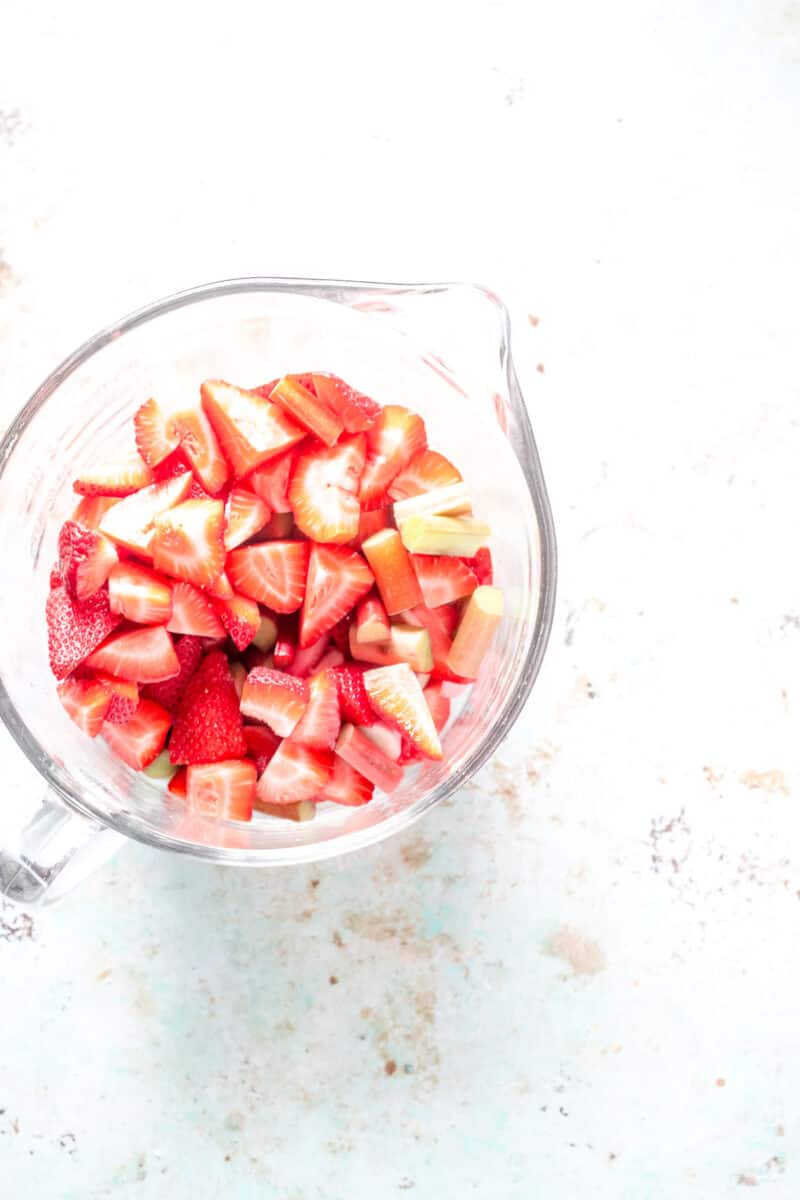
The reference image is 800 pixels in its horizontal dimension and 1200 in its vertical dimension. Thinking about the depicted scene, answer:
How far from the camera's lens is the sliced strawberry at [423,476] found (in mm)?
911

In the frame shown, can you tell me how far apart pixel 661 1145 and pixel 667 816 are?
0.36 m

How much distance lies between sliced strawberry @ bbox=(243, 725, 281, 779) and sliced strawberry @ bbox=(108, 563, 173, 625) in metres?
0.12

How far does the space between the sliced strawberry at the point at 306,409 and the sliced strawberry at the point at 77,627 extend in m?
0.21

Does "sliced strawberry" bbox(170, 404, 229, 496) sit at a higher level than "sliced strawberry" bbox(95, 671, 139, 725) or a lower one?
higher

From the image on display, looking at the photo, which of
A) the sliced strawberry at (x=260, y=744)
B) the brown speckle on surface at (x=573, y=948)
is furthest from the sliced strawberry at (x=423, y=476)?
the brown speckle on surface at (x=573, y=948)

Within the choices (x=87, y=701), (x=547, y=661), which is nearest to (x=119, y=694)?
(x=87, y=701)

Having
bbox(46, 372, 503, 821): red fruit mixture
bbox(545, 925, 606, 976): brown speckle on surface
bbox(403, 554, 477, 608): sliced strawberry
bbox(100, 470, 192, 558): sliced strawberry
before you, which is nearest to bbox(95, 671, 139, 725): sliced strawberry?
bbox(46, 372, 503, 821): red fruit mixture

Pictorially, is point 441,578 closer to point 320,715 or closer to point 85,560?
point 320,715

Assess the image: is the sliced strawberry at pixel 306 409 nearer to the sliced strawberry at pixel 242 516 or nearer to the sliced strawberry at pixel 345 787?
the sliced strawberry at pixel 242 516

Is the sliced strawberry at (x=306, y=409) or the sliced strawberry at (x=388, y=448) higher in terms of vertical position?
the sliced strawberry at (x=306, y=409)

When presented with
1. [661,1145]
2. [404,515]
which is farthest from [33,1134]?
[404,515]

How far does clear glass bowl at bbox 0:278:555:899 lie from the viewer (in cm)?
95

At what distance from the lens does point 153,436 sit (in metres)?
0.92

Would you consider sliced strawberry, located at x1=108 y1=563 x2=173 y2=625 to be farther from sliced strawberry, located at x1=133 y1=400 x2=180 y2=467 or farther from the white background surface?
the white background surface
